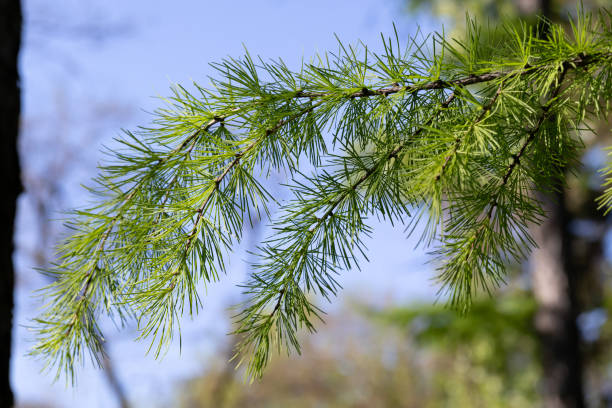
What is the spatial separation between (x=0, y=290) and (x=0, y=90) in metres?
0.41

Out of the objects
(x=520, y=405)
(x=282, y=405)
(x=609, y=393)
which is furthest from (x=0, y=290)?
(x=282, y=405)

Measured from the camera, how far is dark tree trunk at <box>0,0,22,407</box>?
110cm

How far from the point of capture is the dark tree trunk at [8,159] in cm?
110

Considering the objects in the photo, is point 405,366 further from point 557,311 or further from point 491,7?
point 491,7

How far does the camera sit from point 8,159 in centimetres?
115

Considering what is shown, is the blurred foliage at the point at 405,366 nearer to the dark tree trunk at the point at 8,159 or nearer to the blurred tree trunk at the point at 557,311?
the blurred tree trunk at the point at 557,311

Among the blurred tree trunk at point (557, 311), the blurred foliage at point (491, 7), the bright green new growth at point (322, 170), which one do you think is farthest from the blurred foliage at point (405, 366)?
the bright green new growth at point (322, 170)

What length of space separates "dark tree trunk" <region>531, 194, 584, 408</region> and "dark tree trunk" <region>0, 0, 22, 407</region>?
2.87 metres

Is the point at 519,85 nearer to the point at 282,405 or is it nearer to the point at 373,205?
the point at 373,205

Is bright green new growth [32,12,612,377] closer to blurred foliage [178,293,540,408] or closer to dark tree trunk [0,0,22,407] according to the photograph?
dark tree trunk [0,0,22,407]

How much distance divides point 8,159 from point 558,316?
314cm

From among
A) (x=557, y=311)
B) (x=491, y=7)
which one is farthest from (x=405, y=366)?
(x=491, y=7)

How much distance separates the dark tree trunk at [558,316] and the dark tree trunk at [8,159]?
2.87m

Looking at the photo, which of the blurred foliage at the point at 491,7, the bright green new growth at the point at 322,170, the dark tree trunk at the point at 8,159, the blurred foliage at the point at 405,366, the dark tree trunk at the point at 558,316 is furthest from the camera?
the blurred foliage at the point at 405,366
